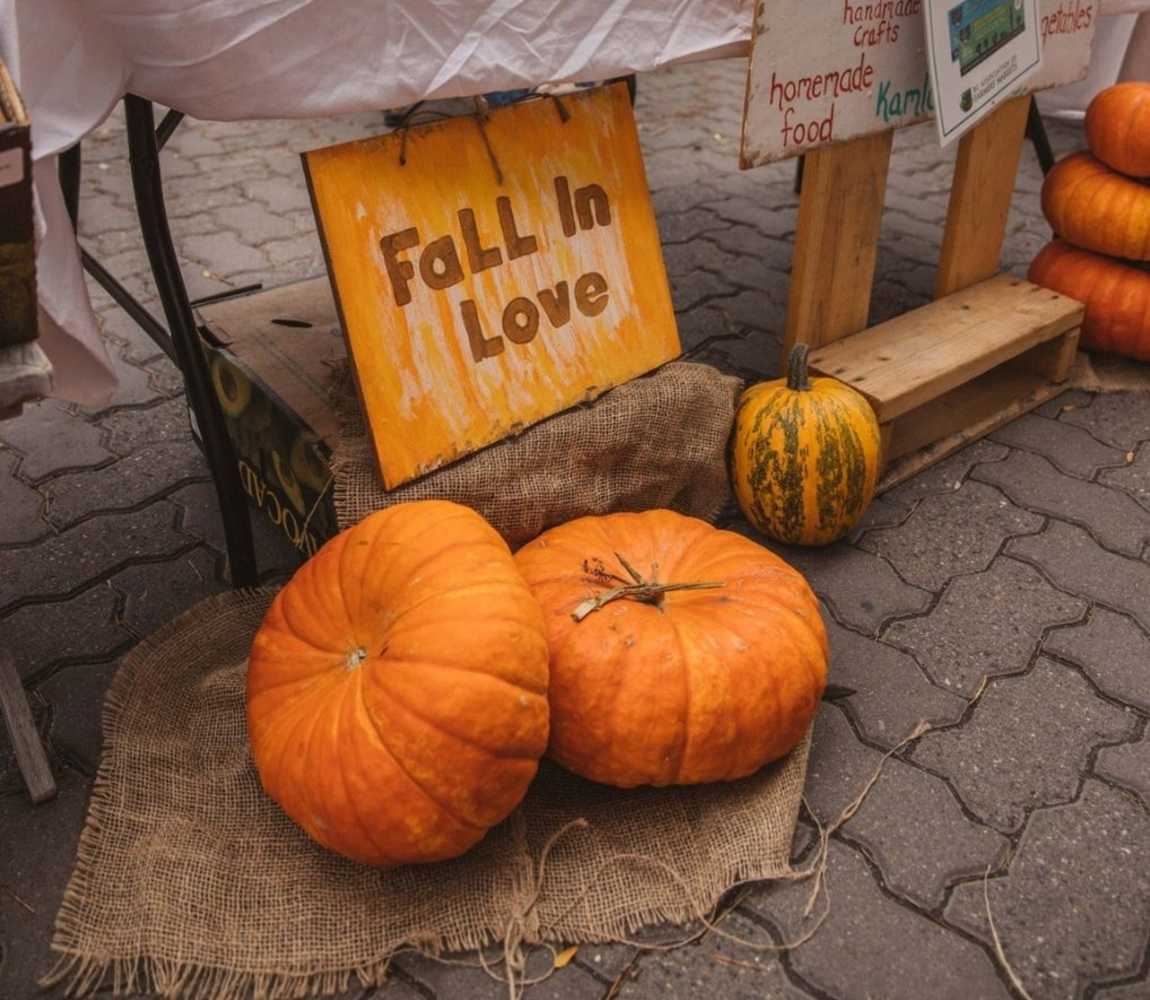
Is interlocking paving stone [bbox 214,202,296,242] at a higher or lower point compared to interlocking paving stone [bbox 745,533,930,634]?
higher

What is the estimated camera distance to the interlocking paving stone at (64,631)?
1.96 metres

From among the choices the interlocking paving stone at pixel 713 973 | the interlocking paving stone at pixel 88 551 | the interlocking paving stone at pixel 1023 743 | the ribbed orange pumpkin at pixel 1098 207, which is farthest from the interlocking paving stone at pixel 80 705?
the ribbed orange pumpkin at pixel 1098 207

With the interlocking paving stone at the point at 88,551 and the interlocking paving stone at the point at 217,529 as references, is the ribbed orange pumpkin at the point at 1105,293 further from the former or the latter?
the interlocking paving stone at the point at 88,551

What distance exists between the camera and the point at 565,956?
57.5 inches

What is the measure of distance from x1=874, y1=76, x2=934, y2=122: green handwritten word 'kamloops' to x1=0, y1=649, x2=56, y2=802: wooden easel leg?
195 centimetres

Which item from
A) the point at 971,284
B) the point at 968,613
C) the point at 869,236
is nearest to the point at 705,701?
the point at 968,613

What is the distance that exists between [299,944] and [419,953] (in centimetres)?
17

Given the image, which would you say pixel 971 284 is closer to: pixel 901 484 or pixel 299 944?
pixel 901 484

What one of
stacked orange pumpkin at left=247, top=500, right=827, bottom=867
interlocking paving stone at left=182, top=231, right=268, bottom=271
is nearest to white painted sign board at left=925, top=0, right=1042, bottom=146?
stacked orange pumpkin at left=247, top=500, right=827, bottom=867

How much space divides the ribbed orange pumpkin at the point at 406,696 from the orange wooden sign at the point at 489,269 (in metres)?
0.28

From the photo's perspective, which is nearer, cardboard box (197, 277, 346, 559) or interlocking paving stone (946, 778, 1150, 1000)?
interlocking paving stone (946, 778, 1150, 1000)

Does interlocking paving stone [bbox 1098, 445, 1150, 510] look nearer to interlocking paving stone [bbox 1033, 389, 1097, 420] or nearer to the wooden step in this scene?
interlocking paving stone [bbox 1033, 389, 1097, 420]

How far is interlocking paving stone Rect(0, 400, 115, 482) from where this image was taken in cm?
Result: 252

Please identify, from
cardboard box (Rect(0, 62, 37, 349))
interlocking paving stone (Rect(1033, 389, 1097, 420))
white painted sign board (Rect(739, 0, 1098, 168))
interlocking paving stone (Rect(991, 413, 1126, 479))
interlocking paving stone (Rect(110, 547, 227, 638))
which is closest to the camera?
cardboard box (Rect(0, 62, 37, 349))
